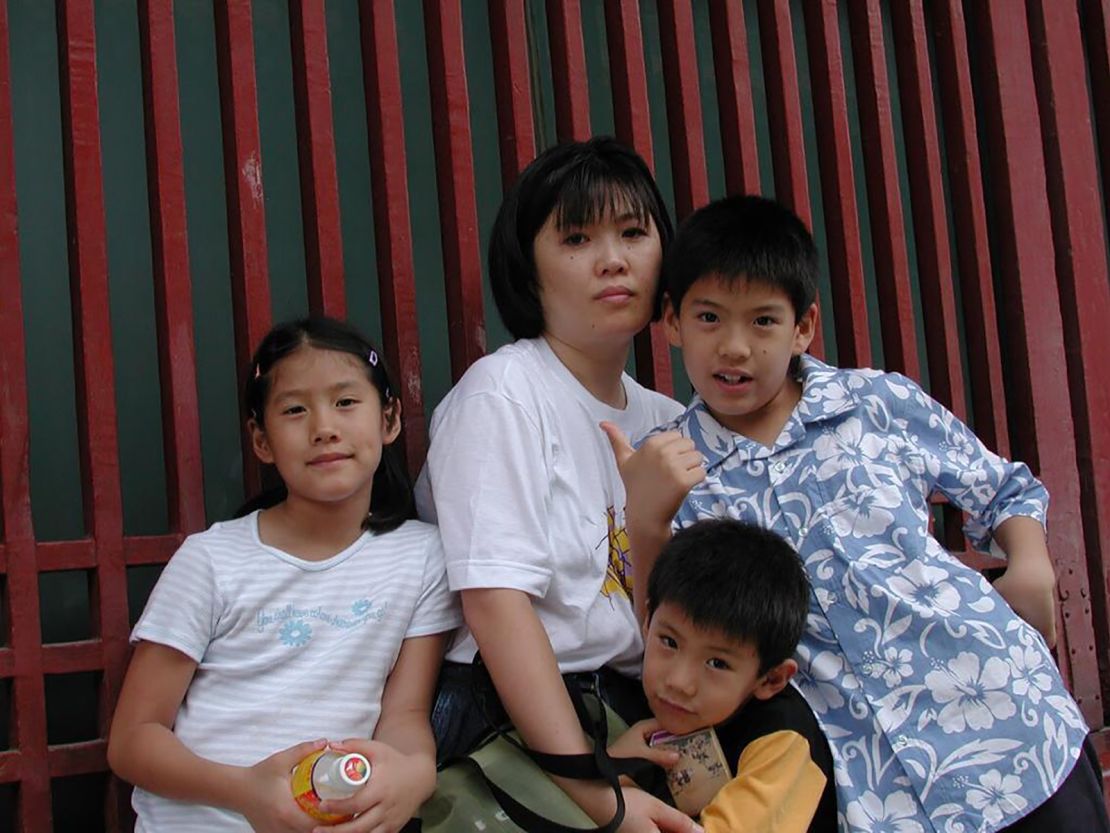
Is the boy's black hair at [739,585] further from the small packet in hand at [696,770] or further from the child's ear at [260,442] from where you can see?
the child's ear at [260,442]

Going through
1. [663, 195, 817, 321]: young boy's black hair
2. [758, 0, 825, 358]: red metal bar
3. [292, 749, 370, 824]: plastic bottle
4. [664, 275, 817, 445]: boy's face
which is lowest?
[292, 749, 370, 824]: plastic bottle

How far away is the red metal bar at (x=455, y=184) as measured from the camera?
2.50 m

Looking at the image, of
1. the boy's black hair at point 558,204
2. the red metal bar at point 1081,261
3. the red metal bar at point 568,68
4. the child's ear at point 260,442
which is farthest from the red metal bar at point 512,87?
the red metal bar at point 1081,261

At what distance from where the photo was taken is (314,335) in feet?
7.18

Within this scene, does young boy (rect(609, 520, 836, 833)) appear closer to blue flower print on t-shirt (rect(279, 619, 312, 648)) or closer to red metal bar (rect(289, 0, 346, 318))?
blue flower print on t-shirt (rect(279, 619, 312, 648))

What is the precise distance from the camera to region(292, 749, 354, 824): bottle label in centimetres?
171

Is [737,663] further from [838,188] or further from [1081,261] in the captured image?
[1081,261]

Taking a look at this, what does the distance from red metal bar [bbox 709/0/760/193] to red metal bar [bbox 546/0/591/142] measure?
14.6 inches

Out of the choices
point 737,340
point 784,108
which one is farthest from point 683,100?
point 737,340

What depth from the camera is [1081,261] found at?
10.8 feet

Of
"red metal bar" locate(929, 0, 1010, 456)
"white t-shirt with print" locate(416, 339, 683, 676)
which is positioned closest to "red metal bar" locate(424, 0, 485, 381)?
"white t-shirt with print" locate(416, 339, 683, 676)

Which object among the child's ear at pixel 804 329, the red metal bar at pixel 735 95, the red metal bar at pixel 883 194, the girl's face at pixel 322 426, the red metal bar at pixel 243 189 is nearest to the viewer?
the girl's face at pixel 322 426

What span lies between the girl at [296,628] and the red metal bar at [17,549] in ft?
0.56

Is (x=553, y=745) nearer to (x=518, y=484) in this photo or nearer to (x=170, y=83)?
(x=518, y=484)
